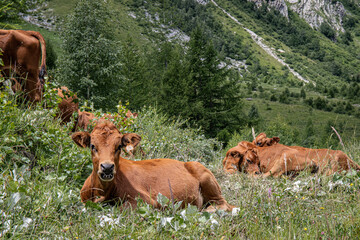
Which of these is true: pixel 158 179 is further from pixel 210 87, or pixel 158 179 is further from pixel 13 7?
pixel 210 87

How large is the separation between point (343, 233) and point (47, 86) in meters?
5.63

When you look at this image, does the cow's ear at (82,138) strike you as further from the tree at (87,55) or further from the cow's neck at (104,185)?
the tree at (87,55)

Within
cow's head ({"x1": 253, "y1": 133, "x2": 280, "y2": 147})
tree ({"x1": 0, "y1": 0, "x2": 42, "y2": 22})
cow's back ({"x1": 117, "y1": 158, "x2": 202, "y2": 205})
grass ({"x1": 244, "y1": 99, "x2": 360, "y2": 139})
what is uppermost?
cow's back ({"x1": 117, "y1": 158, "x2": 202, "y2": 205})

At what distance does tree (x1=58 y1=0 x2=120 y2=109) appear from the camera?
1017 inches

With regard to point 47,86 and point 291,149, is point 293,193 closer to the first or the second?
point 291,149

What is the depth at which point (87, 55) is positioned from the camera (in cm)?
2581

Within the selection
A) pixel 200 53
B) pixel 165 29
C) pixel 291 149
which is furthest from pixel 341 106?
pixel 291 149

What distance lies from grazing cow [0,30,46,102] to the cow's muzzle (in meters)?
4.53

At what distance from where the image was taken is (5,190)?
121 inches

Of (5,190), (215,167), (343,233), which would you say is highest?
(343,233)

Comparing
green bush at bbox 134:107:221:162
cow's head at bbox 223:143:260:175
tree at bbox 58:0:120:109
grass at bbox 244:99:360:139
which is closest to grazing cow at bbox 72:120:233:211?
green bush at bbox 134:107:221:162

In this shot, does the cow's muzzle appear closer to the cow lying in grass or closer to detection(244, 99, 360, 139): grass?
the cow lying in grass

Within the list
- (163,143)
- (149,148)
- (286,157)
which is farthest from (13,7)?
(286,157)

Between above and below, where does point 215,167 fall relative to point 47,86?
below
